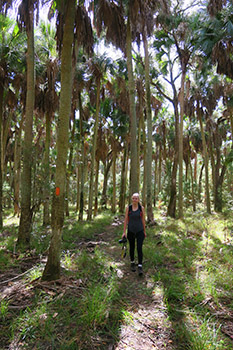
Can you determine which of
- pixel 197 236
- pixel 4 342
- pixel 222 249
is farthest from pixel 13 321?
pixel 197 236

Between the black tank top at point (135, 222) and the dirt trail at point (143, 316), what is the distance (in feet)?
3.58

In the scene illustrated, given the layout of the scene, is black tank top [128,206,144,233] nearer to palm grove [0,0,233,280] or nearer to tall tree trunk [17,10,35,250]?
palm grove [0,0,233,280]

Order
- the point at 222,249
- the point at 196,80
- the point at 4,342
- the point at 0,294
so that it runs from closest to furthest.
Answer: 1. the point at 4,342
2. the point at 0,294
3. the point at 222,249
4. the point at 196,80

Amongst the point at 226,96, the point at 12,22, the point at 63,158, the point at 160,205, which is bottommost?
the point at 160,205

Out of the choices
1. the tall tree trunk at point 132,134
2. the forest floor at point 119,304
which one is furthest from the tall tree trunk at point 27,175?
the tall tree trunk at point 132,134

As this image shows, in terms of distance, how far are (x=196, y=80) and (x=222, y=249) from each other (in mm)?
13425

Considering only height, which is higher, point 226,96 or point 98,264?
point 226,96

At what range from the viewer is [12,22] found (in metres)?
10.3

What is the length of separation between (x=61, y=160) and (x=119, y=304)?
117 inches

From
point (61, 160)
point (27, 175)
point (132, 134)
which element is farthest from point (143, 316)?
point (132, 134)

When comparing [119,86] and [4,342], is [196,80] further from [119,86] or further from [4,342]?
[4,342]

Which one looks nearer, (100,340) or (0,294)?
(100,340)

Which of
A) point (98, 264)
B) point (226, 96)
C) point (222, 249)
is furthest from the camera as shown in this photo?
point (226, 96)

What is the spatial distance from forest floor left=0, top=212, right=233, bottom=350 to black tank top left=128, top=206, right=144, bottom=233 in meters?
1.09
